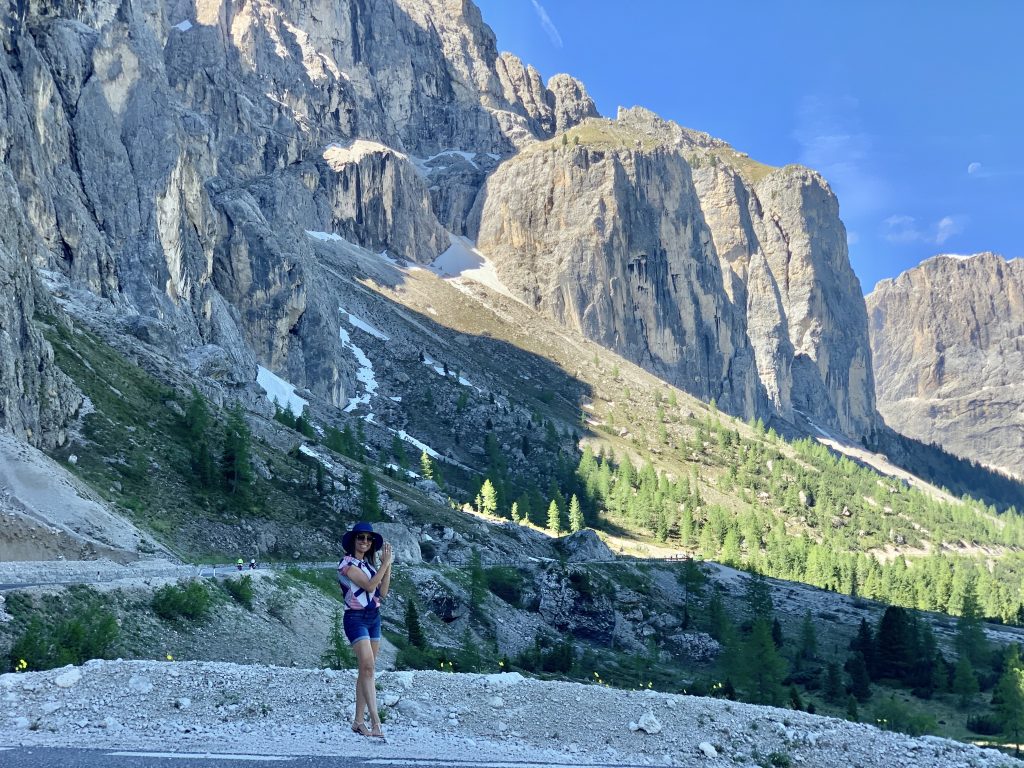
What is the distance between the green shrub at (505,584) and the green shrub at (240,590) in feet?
122

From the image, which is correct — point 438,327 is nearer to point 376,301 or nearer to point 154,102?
point 376,301

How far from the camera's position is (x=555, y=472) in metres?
145

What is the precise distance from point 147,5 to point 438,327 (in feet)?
338

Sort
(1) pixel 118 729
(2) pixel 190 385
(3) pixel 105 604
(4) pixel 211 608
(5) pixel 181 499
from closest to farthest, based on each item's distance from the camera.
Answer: (1) pixel 118 729, (3) pixel 105 604, (4) pixel 211 608, (5) pixel 181 499, (2) pixel 190 385

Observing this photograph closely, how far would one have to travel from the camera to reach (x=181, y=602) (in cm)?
2262

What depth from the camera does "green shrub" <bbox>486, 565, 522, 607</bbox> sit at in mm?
64375

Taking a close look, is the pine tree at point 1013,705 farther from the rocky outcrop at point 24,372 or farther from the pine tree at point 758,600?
the rocky outcrop at point 24,372

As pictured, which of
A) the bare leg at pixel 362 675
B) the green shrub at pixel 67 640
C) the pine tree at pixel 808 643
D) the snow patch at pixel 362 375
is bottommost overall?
the pine tree at pixel 808 643

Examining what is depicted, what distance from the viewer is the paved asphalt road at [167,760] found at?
934cm

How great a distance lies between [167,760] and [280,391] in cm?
11914

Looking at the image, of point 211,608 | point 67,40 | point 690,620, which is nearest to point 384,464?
point 690,620

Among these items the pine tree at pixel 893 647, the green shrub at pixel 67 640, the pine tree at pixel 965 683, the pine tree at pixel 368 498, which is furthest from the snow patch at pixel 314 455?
the pine tree at pixel 965 683

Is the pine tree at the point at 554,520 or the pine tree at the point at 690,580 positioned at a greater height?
the pine tree at the point at 554,520

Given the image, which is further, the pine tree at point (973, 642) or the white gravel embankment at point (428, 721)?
the pine tree at point (973, 642)
